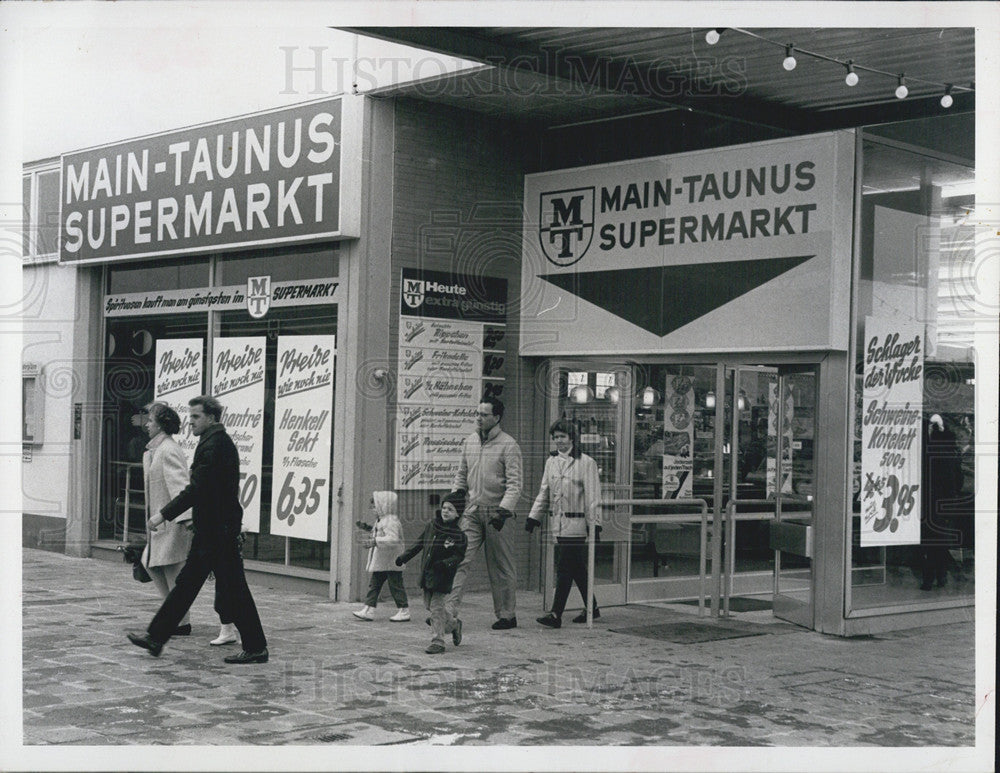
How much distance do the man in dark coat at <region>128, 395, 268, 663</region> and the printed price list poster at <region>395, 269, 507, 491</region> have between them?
242 centimetres

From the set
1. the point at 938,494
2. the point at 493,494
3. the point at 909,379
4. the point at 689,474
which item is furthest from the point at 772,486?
the point at 493,494

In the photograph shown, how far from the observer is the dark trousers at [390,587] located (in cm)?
986

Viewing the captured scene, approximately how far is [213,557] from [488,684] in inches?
80.3

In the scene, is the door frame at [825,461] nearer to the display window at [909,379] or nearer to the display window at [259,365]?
the display window at [909,379]

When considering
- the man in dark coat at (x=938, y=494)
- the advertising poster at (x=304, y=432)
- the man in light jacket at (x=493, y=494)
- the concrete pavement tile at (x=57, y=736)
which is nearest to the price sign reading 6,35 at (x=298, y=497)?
the advertising poster at (x=304, y=432)

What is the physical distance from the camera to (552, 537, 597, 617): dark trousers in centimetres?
995

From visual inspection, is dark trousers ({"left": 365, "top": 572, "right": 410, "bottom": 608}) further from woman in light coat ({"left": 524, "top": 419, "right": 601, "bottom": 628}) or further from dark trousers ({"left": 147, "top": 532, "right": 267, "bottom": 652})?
dark trousers ({"left": 147, "top": 532, "right": 267, "bottom": 652})

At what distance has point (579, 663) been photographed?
866 centimetres

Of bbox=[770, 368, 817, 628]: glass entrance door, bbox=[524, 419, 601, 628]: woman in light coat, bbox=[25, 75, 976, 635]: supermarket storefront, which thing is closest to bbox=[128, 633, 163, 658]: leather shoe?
bbox=[25, 75, 976, 635]: supermarket storefront

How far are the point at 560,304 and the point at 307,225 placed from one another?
235 cm

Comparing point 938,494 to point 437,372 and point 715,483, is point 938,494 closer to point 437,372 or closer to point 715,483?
point 715,483

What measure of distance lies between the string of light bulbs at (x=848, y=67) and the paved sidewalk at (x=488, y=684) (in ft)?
13.3

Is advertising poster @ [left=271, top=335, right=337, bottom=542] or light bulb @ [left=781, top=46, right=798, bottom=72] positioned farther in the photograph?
advertising poster @ [left=271, top=335, right=337, bottom=542]

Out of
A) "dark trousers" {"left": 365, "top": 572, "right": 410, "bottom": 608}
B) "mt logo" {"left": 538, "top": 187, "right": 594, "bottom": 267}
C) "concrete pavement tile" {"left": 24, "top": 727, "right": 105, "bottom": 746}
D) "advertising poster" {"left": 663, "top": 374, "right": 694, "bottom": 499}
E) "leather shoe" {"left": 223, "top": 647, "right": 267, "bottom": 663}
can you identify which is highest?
"mt logo" {"left": 538, "top": 187, "right": 594, "bottom": 267}
